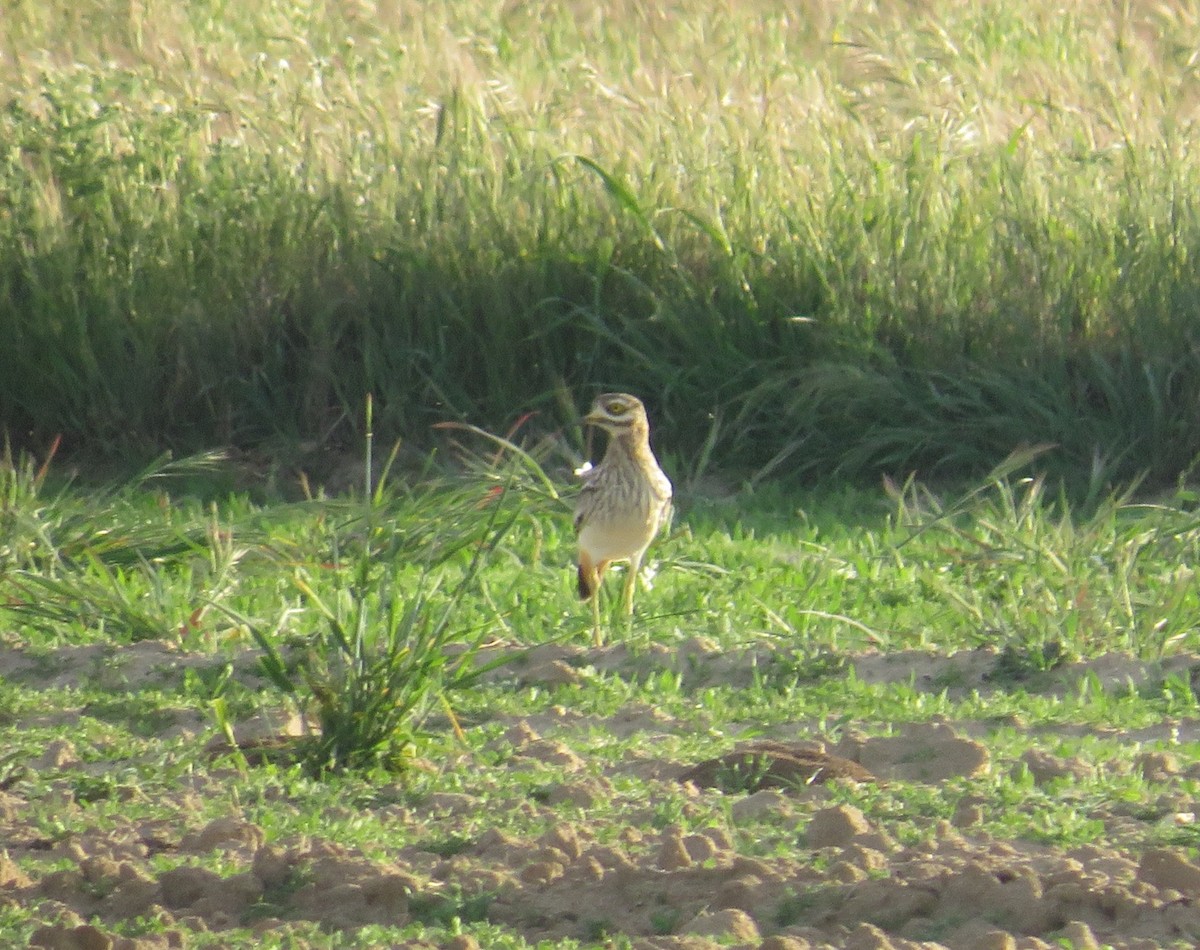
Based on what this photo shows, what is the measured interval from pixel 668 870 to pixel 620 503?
8.11 ft

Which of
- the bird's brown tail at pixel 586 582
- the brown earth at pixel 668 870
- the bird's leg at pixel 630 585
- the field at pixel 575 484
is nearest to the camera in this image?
the brown earth at pixel 668 870

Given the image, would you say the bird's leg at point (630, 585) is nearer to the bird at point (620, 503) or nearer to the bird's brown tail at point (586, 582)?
the bird at point (620, 503)

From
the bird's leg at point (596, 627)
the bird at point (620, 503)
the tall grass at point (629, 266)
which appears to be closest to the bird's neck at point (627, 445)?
the bird at point (620, 503)

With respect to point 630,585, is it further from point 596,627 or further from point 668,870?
point 668,870

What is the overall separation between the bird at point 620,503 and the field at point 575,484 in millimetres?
162

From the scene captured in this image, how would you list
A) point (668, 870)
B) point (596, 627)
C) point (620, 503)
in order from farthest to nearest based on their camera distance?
point (620, 503) → point (596, 627) → point (668, 870)

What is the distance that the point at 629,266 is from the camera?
855 centimetres

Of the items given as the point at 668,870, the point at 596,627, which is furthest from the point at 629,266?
the point at 668,870

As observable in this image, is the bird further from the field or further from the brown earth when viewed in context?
the brown earth

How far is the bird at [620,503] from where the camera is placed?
5695 millimetres

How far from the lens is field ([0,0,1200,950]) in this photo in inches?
134

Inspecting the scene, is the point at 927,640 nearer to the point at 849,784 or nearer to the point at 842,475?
the point at 849,784

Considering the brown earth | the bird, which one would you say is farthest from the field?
the bird

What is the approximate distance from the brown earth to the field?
0.01 meters
